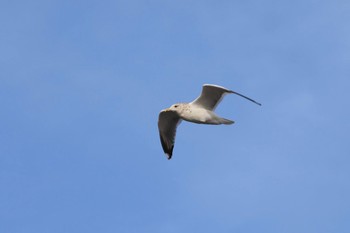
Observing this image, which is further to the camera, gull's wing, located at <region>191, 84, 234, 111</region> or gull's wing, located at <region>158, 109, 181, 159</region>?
gull's wing, located at <region>158, 109, 181, 159</region>

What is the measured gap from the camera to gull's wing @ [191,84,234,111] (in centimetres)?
3341

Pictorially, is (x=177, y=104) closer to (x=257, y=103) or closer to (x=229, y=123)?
(x=229, y=123)

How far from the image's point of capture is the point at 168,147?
3762 centimetres

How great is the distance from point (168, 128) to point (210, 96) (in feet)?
12.6

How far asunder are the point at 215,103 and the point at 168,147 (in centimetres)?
443

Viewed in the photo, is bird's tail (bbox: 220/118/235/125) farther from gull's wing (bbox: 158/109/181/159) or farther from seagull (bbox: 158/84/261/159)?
gull's wing (bbox: 158/109/181/159)

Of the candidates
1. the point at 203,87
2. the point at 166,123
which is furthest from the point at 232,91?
the point at 166,123

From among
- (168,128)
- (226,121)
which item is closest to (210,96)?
(226,121)

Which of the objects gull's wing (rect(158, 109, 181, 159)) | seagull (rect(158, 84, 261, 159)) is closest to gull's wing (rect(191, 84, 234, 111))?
seagull (rect(158, 84, 261, 159))

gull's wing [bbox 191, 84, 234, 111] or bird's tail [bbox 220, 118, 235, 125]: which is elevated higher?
gull's wing [bbox 191, 84, 234, 111]

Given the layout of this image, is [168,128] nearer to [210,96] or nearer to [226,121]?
[226,121]

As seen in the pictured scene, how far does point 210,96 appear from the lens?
33.9 metres

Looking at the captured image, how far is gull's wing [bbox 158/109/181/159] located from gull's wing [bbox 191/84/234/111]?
1.86m

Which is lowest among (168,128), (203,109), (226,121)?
(226,121)
